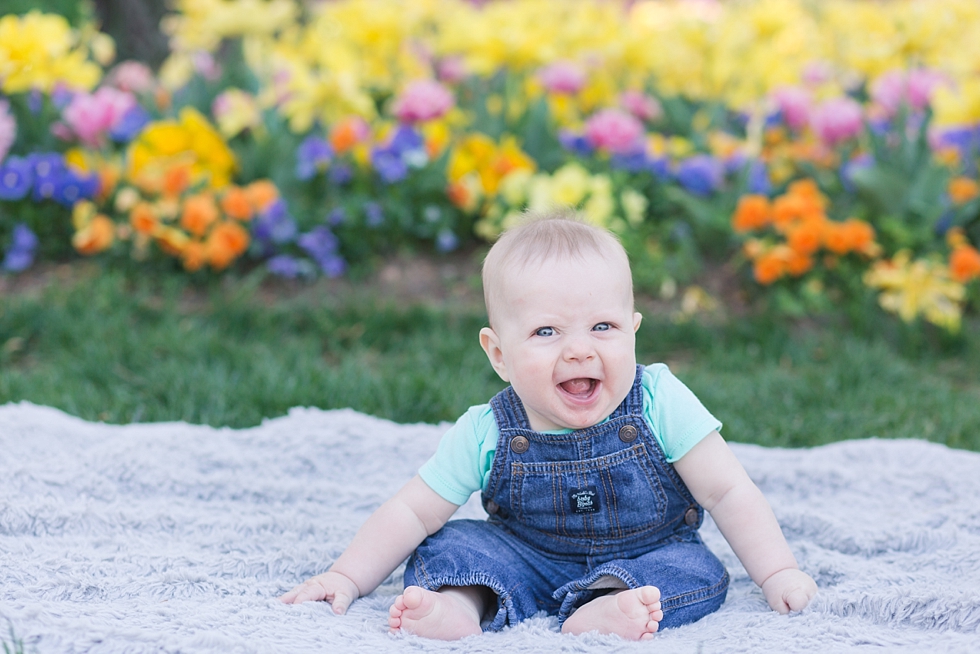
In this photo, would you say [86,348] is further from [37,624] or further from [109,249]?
[37,624]

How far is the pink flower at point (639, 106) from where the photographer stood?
451cm

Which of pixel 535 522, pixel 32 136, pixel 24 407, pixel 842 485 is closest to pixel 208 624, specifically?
pixel 535 522

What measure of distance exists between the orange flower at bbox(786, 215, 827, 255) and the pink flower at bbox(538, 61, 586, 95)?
127cm

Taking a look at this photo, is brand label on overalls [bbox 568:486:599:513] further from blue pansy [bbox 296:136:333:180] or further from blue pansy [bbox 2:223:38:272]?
blue pansy [bbox 2:223:38:272]

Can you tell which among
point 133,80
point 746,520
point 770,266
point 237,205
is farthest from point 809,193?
point 133,80

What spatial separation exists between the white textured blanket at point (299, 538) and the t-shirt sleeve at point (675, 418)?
0.96ft

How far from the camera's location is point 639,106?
4508 millimetres

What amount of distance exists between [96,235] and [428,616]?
262 cm

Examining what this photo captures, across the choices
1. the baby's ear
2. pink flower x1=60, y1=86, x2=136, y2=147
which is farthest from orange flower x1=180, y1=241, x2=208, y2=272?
the baby's ear

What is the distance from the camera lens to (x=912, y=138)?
4.12 metres

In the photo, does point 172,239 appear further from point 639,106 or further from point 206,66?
point 639,106

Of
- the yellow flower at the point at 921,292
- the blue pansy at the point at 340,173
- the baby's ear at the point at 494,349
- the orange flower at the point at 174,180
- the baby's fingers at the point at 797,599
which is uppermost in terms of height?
the blue pansy at the point at 340,173

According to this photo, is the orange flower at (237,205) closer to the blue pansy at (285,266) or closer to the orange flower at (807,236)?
the blue pansy at (285,266)

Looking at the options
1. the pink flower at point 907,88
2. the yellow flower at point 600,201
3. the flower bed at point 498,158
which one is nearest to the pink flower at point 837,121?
the flower bed at point 498,158
